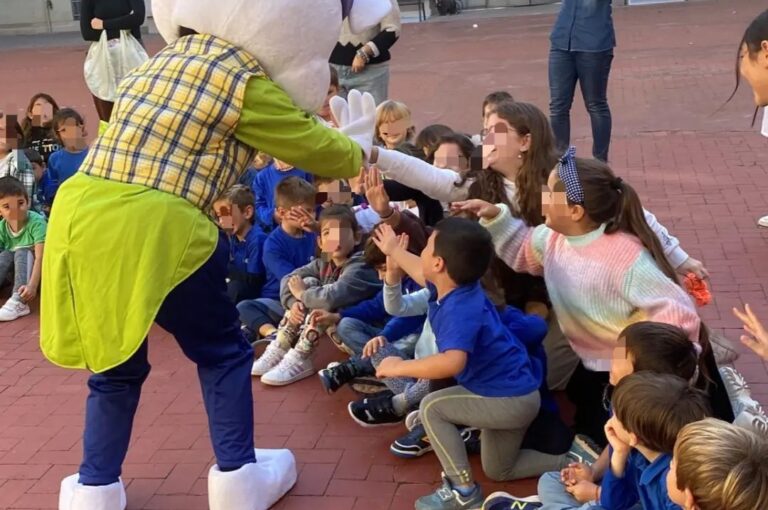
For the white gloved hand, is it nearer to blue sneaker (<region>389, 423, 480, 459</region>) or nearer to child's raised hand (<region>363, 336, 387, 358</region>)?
child's raised hand (<region>363, 336, 387, 358</region>)

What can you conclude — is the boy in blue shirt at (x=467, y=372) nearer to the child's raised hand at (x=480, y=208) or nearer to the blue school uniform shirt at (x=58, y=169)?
the child's raised hand at (x=480, y=208)

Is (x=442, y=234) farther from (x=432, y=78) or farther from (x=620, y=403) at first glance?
(x=432, y=78)

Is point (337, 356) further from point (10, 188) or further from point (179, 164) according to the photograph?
point (10, 188)

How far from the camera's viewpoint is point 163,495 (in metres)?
3.47

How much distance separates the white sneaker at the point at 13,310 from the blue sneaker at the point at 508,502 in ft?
11.3

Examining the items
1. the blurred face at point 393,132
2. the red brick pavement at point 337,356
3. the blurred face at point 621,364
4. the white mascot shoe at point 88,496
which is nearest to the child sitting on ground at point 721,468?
the blurred face at point 621,364

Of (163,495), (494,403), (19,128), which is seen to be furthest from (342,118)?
(19,128)

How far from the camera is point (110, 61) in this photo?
25.7 feet

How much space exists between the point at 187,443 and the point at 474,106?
757cm

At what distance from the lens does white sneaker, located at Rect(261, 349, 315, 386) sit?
430 centimetres

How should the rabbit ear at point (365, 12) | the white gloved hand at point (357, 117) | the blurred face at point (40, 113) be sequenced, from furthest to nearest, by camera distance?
the blurred face at point (40, 113) → the white gloved hand at point (357, 117) → the rabbit ear at point (365, 12)

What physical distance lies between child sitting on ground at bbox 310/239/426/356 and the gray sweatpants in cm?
75

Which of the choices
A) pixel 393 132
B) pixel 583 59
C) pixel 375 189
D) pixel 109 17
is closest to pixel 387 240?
pixel 375 189

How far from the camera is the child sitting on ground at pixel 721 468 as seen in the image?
1911 mm
